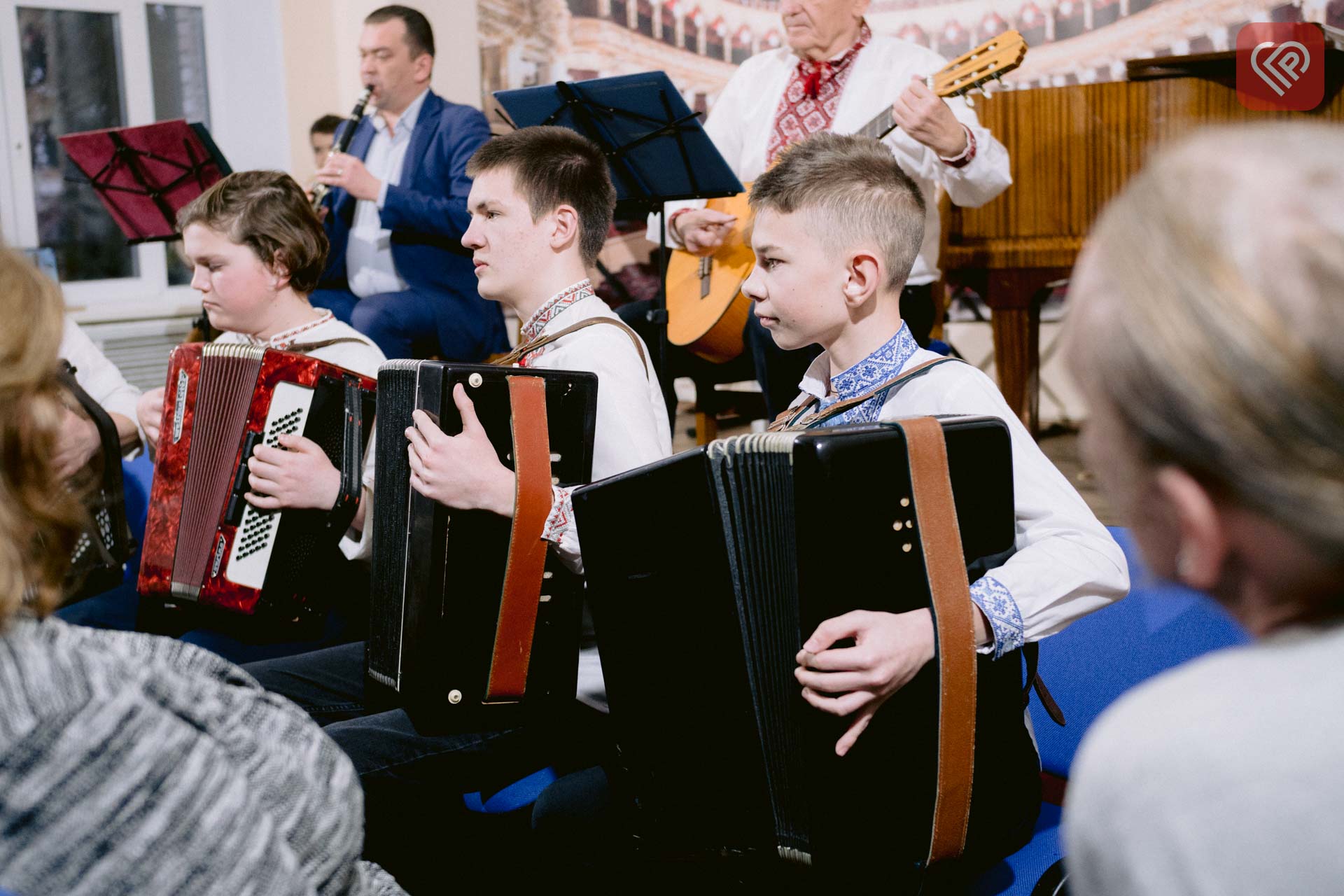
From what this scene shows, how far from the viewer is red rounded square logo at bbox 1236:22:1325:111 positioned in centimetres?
327

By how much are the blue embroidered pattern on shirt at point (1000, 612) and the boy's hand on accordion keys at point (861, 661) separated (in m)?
0.09

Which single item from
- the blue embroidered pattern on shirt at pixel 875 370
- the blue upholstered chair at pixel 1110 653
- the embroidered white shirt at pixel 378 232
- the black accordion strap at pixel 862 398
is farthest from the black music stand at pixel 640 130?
the blue upholstered chair at pixel 1110 653

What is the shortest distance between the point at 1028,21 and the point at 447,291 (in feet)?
9.35

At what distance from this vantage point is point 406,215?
3.70 metres

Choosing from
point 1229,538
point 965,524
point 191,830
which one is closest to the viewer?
point 1229,538

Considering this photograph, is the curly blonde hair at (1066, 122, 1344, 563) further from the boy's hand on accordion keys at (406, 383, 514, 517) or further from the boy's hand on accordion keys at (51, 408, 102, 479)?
the boy's hand on accordion keys at (51, 408, 102, 479)

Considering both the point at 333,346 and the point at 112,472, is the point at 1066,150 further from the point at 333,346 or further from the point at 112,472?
the point at 112,472

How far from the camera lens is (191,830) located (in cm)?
82

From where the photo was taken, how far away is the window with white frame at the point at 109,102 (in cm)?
529

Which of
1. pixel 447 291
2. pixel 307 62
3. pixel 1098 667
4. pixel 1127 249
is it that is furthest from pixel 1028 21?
pixel 1127 249

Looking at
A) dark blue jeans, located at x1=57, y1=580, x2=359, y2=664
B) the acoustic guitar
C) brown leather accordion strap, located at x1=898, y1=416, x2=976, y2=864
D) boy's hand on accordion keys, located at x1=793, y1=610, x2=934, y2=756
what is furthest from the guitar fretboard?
boy's hand on accordion keys, located at x1=793, y1=610, x2=934, y2=756

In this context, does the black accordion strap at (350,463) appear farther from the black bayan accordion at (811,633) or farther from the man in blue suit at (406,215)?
the man in blue suit at (406,215)

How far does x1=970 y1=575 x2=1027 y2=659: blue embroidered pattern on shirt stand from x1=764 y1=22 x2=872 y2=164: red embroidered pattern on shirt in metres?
2.33

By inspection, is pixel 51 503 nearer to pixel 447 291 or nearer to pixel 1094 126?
pixel 447 291
